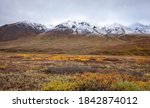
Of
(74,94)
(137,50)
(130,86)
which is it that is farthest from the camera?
(137,50)

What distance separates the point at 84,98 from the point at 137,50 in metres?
79.5

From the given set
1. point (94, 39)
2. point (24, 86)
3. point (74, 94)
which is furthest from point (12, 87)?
point (94, 39)

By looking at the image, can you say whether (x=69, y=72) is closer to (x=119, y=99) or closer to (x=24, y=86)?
(x=24, y=86)

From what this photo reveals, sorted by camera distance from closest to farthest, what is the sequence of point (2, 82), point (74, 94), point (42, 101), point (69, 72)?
point (42, 101) → point (74, 94) → point (2, 82) → point (69, 72)

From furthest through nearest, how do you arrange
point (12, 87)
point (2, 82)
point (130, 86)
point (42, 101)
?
point (2, 82)
point (12, 87)
point (130, 86)
point (42, 101)

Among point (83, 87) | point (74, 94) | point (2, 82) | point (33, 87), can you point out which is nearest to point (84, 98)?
point (74, 94)

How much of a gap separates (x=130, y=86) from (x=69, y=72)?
30.1ft

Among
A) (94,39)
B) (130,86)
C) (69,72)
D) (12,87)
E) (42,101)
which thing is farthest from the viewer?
(94,39)

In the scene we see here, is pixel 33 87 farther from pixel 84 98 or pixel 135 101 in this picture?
pixel 135 101

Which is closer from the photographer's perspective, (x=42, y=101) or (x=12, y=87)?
(x=42, y=101)

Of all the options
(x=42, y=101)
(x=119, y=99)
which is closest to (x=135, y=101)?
(x=119, y=99)

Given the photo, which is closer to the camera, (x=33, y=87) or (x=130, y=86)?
(x=130, y=86)

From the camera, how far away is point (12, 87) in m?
15.6

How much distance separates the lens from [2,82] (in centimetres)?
1697
